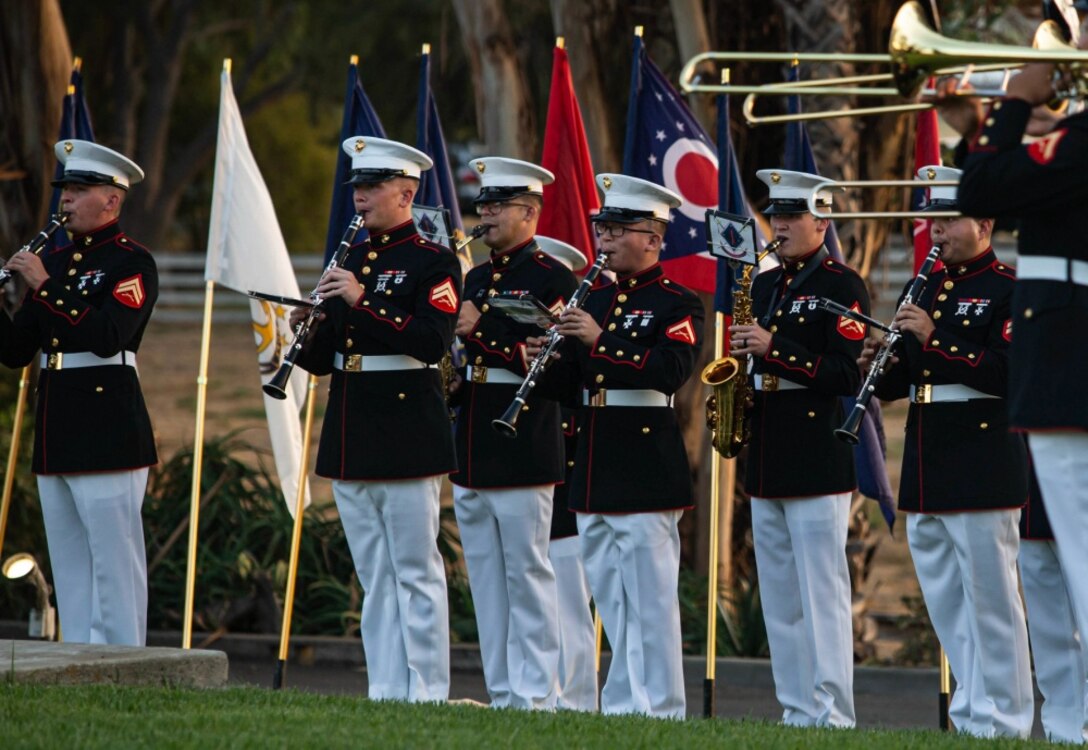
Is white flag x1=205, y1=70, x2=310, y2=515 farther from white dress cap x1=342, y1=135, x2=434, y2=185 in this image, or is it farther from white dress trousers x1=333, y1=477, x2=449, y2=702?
white dress cap x1=342, y1=135, x2=434, y2=185

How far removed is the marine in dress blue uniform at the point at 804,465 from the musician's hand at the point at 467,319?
1.24m

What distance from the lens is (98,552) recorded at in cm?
863

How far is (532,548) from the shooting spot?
833 centimetres

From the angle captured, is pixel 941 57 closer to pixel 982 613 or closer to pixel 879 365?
pixel 879 365

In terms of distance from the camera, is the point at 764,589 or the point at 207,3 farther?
the point at 207,3

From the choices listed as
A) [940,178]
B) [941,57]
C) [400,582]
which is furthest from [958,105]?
[400,582]

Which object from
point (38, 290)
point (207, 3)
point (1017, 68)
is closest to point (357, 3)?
point (207, 3)

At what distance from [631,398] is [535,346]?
0.45m

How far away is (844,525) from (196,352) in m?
19.4

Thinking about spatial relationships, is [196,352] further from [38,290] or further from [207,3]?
[38,290]

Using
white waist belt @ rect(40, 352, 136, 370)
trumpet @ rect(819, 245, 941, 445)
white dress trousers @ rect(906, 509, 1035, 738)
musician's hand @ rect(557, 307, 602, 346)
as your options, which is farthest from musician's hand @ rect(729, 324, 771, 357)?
white waist belt @ rect(40, 352, 136, 370)

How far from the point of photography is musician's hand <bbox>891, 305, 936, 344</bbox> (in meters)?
7.29

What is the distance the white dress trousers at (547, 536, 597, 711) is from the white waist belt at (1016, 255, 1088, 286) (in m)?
3.41

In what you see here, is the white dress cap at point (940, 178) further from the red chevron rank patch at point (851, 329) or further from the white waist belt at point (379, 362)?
the white waist belt at point (379, 362)
